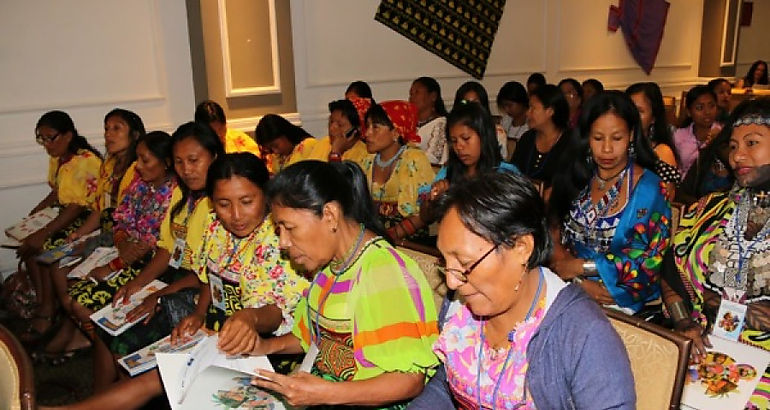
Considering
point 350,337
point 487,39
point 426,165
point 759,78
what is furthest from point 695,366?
point 759,78

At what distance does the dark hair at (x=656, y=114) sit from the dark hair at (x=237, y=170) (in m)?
2.30

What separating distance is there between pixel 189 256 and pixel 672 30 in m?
8.70

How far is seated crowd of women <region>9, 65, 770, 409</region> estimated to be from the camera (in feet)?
4.44

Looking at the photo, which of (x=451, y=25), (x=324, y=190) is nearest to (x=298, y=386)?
(x=324, y=190)

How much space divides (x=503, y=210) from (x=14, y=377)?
1385 millimetres

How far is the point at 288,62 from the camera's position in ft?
19.0

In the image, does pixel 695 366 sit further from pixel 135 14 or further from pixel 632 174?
pixel 135 14

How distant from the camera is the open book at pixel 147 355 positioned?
223 cm

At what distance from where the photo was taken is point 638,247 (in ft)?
7.59

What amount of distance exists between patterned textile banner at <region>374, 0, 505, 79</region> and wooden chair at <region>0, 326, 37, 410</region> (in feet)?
17.0

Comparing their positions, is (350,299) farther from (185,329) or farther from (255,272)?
(185,329)

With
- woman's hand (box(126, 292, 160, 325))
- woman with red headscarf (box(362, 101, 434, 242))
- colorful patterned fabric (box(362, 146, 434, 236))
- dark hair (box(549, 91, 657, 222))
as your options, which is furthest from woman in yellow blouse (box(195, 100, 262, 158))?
dark hair (box(549, 91, 657, 222))

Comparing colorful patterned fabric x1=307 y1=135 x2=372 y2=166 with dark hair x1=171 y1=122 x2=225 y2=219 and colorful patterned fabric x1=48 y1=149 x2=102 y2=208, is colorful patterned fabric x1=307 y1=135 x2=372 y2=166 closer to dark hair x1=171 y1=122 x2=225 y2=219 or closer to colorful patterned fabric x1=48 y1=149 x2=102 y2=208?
dark hair x1=171 y1=122 x2=225 y2=219

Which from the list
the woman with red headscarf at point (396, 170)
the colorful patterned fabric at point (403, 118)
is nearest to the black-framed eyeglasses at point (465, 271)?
the woman with red headscarf at point (396, 170)
